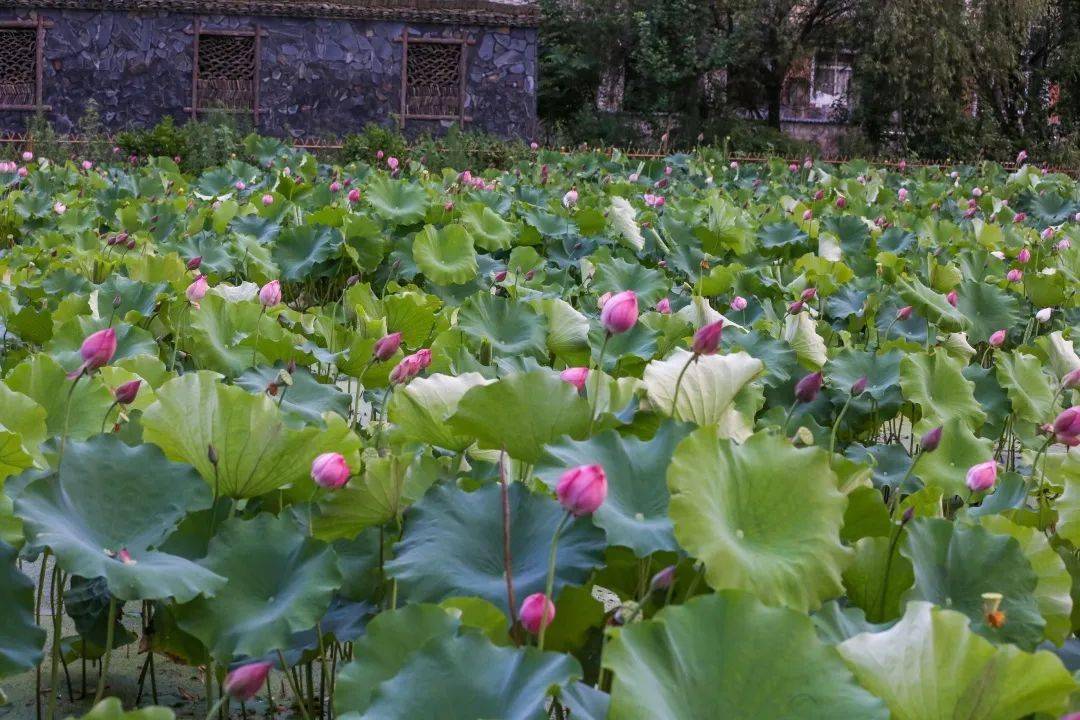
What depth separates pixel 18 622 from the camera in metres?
0.97

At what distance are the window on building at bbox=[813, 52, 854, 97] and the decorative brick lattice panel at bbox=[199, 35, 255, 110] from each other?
8.14 metres

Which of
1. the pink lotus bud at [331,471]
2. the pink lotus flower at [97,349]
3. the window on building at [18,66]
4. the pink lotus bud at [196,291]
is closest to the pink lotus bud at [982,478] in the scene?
the pink lotus bud at [331,471]

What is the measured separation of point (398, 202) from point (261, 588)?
10.2 ft

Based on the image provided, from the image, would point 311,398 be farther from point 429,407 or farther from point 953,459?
point 953,459

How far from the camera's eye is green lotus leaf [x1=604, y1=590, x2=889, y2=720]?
754 mm

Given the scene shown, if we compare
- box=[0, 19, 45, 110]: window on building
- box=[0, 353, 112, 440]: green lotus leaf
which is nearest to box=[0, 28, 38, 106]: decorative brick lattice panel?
box=[0, 19, 45, 110]: window on building

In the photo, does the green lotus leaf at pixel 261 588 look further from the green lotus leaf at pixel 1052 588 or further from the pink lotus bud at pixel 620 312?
the green lotus leaf at pixel 1052 588

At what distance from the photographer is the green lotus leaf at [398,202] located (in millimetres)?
3959

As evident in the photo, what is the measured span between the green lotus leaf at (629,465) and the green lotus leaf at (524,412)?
0.21 feet

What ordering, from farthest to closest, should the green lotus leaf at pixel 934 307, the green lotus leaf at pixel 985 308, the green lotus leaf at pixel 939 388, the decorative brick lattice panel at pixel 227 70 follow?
the decorative brick lattice panel at pixel 227 70
the green lotus leaf at pixel 985 308
the green lotus leaf at pixel 934 307
the green lotus leaf at pixel 939 388

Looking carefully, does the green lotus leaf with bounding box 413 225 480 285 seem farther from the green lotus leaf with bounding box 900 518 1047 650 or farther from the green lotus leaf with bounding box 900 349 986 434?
the green lotus leaf with bounding box 900 518 1047 650

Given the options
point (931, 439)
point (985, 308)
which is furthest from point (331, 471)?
point (985, 308)

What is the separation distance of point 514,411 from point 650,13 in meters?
17.1

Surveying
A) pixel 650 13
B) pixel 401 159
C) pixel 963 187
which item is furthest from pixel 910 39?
pixel 963 187
